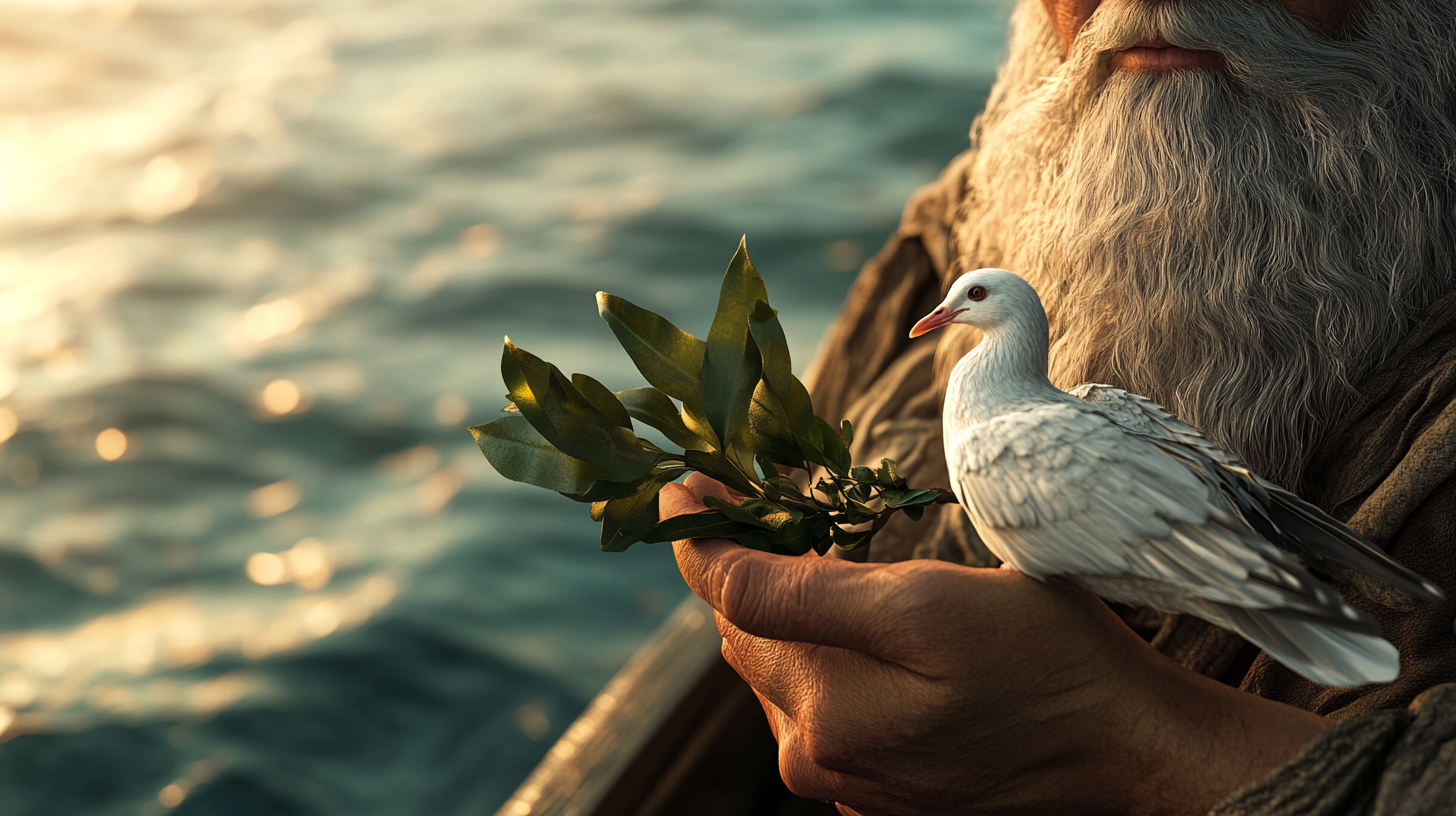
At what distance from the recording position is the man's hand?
0.82 meters

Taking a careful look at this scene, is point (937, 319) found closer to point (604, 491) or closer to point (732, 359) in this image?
point (732, 359)

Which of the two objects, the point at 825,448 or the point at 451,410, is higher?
the point at 825,448

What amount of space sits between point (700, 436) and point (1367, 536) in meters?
0.55

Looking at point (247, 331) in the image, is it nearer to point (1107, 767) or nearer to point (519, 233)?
point (519, 233)

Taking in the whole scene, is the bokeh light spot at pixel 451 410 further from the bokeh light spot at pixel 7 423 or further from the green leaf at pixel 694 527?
the green leaf at pixel 694 527

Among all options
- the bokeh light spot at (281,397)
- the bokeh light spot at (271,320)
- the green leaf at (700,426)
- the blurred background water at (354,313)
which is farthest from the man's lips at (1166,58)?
the bokeh light spot at (271,320)

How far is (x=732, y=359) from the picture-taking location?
843mm

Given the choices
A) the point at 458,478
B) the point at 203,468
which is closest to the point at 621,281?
the point at 458,478

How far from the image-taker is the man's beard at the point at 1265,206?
38.4 inches

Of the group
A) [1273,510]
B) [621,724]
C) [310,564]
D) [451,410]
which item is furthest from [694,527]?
[451,410]

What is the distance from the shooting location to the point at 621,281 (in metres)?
3.94

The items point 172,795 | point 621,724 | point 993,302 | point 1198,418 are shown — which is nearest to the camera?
point 993,302

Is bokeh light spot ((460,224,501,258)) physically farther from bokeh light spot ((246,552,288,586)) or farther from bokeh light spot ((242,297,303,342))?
bokeh light spot ((246,552,288,586))

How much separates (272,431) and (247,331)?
537mm
